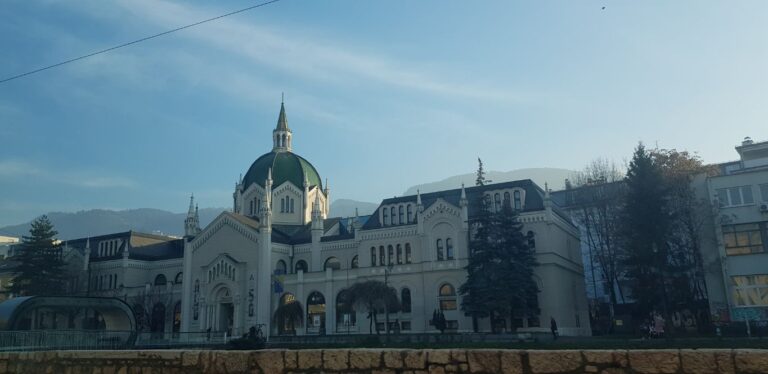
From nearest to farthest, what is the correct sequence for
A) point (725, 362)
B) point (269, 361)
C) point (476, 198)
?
point (725, 362)
point (269, 361)
point (476, 198)

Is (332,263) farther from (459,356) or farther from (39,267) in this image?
(459,356)

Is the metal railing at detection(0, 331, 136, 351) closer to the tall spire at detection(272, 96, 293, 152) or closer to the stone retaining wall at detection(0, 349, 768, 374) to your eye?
the stone retaining wall at detection(0, 349, 768, 374)

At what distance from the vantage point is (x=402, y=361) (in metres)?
9.41

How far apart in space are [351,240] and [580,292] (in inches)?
904

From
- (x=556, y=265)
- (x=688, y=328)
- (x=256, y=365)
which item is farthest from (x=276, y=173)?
(x=256, y=365)

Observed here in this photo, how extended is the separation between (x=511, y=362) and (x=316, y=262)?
178 ft

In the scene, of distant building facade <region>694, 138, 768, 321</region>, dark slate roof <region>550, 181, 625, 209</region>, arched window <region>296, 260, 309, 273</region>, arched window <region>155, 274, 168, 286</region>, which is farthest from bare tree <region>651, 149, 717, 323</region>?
arched window <region>155, 274, 168, 286</region>

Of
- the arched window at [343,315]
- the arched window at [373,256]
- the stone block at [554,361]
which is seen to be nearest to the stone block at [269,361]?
the stone block at [554,361]

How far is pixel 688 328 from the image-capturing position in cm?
4875

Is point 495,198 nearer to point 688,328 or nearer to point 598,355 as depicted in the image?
point 688,328

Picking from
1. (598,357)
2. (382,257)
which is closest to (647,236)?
(382,257)

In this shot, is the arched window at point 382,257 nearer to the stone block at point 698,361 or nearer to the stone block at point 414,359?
the stone block at point 414,359

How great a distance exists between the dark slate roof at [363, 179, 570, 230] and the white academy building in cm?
13

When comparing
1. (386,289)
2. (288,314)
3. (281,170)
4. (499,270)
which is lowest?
(288,314)
